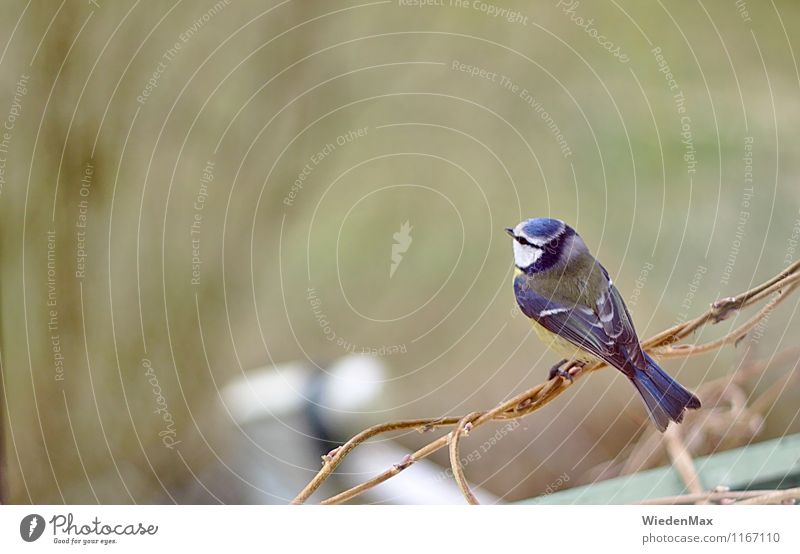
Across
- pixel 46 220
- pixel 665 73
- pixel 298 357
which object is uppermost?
pixel 665 73

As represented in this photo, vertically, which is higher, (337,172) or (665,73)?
(665,73)

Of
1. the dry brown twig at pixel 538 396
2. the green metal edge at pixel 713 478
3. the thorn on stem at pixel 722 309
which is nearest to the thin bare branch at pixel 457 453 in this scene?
the dry brown twig at pixel 538 396

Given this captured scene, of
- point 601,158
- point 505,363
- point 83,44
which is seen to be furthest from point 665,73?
point 83,44

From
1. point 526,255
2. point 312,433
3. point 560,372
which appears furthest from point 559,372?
point 312,433

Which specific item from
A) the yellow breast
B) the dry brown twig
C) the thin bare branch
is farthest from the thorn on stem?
the thin bare branch

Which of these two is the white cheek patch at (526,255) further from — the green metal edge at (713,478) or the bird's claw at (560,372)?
the green metal edge at (713,478)

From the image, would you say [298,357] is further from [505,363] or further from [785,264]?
[785,264]

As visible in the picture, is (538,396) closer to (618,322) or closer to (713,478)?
(618,322)
